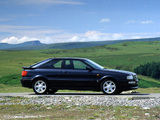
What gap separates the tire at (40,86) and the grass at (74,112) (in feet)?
11.3

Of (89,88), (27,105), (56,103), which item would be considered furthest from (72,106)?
(89,88)

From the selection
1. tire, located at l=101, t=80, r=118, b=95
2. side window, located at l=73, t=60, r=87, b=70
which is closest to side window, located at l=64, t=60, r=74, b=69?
side window, located at l=73, t=60, r=87, b=70

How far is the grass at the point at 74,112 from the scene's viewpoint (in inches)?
403

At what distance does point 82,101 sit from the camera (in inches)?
535

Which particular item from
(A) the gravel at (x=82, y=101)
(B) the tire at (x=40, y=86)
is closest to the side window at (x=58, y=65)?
(B) the tire at (x=40, y=86)

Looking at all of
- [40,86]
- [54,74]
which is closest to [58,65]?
[54,74]

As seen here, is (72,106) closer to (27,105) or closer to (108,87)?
(27,105)

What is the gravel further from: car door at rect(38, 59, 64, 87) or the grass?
car door at rect(38, 59, 64, 87)

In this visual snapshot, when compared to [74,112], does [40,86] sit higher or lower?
higher

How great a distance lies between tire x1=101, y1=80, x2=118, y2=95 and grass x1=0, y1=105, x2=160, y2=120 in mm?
3461

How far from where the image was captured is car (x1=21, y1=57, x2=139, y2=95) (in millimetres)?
15797

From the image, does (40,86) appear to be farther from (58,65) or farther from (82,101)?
(82,101)

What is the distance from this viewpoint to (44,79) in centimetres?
1639

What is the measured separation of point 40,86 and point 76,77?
1924 mm
